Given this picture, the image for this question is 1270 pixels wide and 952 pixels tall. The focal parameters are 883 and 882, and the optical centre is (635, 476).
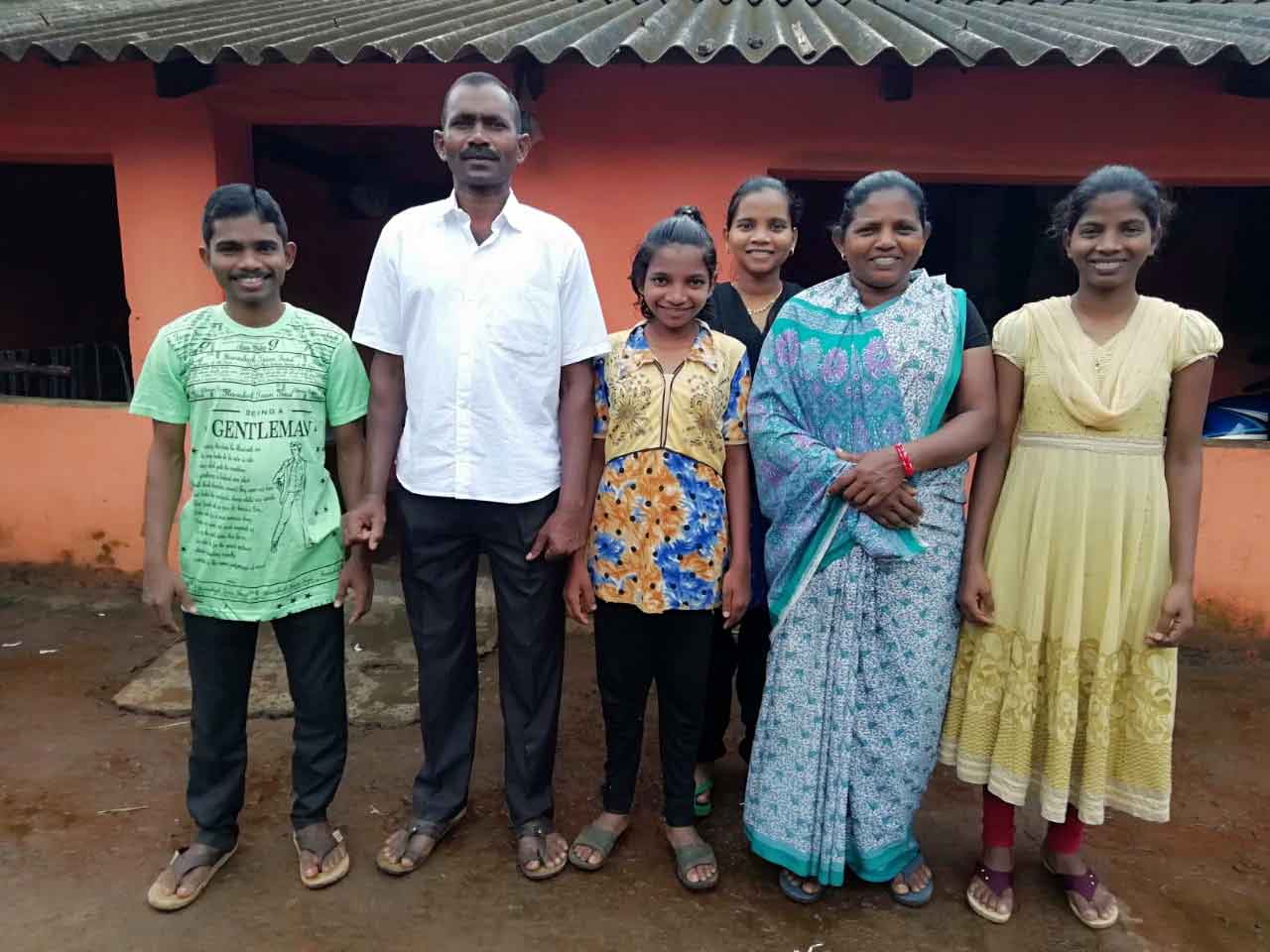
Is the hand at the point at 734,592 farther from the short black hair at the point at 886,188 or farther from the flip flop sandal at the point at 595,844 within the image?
the short black hair at the point at 886,188

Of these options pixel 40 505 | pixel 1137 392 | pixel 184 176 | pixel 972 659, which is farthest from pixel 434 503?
pixel 40 505

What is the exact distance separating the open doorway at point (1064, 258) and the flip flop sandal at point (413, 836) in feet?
13.9

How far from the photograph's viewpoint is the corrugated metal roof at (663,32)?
3.33m

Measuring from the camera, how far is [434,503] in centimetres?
222

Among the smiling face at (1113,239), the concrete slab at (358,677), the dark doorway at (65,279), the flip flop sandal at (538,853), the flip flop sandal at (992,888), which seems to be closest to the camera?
the smiling face at (1113,239)

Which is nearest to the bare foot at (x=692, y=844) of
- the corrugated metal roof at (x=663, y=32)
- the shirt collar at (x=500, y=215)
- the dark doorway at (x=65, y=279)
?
the shirt collar at (x=500, y=215)

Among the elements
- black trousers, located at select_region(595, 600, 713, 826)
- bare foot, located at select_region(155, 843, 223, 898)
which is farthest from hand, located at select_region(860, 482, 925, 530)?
bare foot, located at select_region(155, 843, 223, 898)

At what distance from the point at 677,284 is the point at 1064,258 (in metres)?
4.57

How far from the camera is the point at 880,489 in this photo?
201 cm

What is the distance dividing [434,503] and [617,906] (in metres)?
1.12

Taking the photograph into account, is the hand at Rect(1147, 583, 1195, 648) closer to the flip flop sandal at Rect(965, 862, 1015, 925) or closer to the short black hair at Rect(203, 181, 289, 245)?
the flip flop sandal at Rect(965, 862, 1015, 925)

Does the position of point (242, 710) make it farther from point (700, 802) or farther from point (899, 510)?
point (899, 510)

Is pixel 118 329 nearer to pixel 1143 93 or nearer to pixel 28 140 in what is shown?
pixel 28 140

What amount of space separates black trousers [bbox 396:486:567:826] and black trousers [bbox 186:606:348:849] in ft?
0.75
